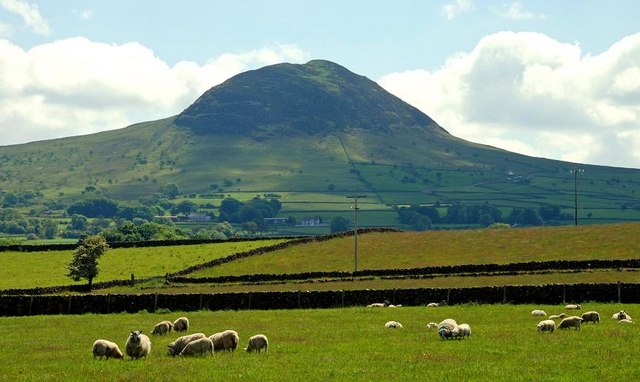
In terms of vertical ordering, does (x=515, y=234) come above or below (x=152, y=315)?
above

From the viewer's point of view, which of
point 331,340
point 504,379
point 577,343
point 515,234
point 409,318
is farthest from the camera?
point 515,234

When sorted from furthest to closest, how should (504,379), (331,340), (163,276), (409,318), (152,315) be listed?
1. (163,276)
2. (152,315)
3. (409,318)
4. (331,340)
5. (504,379)

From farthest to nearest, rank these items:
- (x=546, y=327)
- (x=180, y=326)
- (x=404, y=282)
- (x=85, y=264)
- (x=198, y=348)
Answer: (x=85, y=264)
(x=404, y=282)
(x=180, y=326)
(x=546, y=327)
(x=198, y=348)

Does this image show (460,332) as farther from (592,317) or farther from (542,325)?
(592,317)

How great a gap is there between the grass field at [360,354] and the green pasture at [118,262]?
159 ft

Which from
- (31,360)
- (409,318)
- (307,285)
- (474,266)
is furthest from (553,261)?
(31,360)

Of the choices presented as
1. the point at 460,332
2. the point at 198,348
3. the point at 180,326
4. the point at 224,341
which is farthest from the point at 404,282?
the point at 198,348

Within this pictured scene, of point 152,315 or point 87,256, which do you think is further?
point 87,256

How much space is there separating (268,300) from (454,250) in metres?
39.8

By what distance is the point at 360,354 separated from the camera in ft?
109

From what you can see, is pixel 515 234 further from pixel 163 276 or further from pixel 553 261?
pixel 163 276

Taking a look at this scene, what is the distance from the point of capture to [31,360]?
3441cm

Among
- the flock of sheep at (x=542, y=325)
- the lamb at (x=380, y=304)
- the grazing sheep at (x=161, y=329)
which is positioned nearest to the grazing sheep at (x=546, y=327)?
the flock of sheep at (x=542, y=325)

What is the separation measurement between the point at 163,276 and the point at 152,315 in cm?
3625
